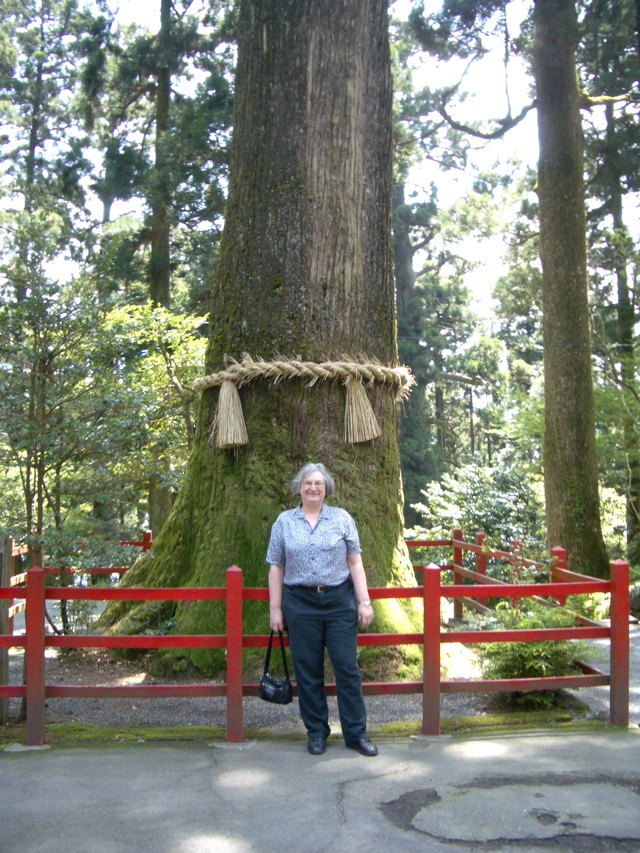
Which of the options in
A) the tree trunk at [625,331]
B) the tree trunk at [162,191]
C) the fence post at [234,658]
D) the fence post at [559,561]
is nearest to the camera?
the fence post at [234,658]

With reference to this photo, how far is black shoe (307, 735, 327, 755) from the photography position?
4391 millimetres

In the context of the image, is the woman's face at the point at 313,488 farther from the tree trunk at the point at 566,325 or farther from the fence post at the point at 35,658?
the tree trunk at the point at 566,325

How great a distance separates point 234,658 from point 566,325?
900cm

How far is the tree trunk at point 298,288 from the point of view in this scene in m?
6.08

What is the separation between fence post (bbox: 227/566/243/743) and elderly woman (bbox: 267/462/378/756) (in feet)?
0.74

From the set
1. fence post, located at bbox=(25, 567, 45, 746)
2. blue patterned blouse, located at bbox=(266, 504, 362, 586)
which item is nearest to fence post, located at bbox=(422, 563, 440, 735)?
blue patterned blouse, located at bbox=(266, 504, 362, 586)

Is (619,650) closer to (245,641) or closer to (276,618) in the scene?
(276,618)

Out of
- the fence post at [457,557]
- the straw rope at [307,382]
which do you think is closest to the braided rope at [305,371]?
the straw rope at [307,382]

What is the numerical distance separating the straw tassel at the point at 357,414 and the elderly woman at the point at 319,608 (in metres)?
1.43

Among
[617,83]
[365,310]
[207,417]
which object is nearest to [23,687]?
[207,417]

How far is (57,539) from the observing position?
5844mm

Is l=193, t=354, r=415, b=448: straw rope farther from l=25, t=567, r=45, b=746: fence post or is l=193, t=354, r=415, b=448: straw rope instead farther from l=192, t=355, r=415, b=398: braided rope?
l=25, t=567, r=45, b=746: fence post

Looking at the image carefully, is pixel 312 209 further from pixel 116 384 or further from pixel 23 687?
pixel 23 687

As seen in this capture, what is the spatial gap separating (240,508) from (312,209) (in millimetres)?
2454
